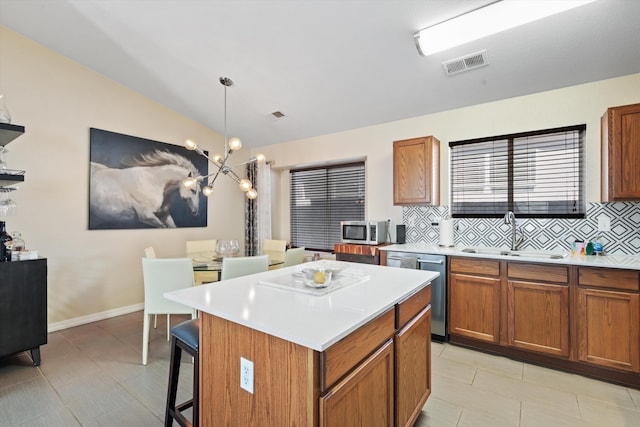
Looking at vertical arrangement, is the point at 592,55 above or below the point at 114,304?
above

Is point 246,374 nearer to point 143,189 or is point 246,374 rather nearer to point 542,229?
point 542,229

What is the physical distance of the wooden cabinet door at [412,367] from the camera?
60.2 inches

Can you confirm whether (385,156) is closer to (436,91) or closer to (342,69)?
(436,91)

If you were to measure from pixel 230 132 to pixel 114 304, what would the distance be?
296cm

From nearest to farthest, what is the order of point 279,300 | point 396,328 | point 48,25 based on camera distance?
1. point 279,300
2. point 396,328
3. point 48,25

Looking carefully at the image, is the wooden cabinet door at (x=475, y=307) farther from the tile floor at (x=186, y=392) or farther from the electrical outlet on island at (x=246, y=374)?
the electrical outlet on island at (x=246, y=374)

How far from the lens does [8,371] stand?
8.25ft

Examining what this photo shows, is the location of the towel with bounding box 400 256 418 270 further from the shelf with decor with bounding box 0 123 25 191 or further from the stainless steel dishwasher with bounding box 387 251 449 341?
the shelf with decor with bounding box 0 123 25 191

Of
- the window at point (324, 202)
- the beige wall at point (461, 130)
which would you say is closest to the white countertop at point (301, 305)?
the beige wall at point (461, 130)

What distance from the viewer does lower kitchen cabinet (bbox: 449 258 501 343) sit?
2773 millimetres

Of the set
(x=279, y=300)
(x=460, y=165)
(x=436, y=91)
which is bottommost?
(x=279, y=300)

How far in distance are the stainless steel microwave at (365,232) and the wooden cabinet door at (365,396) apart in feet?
7.61

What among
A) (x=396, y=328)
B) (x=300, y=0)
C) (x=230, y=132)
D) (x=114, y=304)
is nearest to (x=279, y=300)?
(x=396, y=328)

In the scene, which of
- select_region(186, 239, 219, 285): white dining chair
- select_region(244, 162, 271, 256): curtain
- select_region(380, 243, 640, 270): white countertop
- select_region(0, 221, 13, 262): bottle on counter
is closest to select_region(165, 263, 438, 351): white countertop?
select_region(380, 243, 640, 270): white countertop
